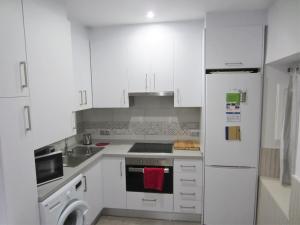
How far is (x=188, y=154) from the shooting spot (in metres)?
2.36

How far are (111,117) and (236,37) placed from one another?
1868 millimetres

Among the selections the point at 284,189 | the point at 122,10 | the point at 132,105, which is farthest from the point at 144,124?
the point at 284,189

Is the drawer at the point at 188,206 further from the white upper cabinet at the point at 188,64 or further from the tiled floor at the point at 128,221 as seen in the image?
the white upper cabinet at the point at 188,64

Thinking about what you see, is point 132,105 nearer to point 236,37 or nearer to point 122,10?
point 122,10

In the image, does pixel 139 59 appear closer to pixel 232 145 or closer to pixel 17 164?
pixel 232 145

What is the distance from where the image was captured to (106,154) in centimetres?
247

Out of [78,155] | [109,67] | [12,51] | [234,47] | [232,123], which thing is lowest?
[78,155]

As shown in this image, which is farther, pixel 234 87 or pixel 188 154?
pixel 188 154

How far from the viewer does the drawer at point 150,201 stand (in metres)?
2.45

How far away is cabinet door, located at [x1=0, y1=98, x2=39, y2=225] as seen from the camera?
1.19 metres

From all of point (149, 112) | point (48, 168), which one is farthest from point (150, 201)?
point (48, 168)

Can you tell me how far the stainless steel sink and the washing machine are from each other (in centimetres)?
30

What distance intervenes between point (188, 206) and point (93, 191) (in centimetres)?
109

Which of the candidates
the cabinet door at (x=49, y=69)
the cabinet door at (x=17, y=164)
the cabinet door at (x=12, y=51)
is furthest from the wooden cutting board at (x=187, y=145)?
the cabinet door at (x=12, y=51)
